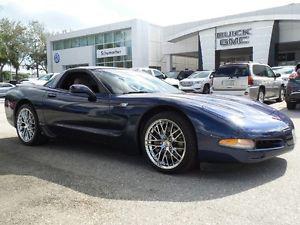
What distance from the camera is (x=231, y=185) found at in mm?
4156

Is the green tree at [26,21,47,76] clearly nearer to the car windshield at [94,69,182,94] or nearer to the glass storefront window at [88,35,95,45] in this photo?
the glass storefront window at [88,35,95,45]

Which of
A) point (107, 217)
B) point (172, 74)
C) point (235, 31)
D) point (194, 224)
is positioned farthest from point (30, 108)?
point (235, 31)

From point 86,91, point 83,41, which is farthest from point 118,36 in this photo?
point 86,91

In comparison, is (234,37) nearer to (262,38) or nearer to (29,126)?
(262,38)

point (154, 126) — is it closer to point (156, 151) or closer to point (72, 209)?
point (156, 151)

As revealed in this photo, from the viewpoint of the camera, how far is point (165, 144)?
15.2ft

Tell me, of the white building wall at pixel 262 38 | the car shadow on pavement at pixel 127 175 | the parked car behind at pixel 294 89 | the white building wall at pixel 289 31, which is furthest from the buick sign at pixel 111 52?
the car shadow on pavement at pixel 127 175

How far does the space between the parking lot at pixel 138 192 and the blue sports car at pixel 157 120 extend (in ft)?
0.92

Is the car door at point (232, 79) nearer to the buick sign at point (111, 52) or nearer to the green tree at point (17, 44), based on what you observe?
the buick sign at point (111, 52)

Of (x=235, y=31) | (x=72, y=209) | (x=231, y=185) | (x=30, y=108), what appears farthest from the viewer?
(x=235, y=31)

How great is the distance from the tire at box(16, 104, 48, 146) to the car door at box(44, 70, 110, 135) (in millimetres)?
356

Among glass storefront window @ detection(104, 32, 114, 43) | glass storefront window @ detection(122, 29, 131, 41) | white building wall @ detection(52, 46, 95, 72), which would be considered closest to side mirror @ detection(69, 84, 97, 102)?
glass storefront window @ detection(122, 29, 131, 41)

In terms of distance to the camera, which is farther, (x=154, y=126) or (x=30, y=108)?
(x=30, y=108)

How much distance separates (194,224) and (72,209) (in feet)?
3.57
